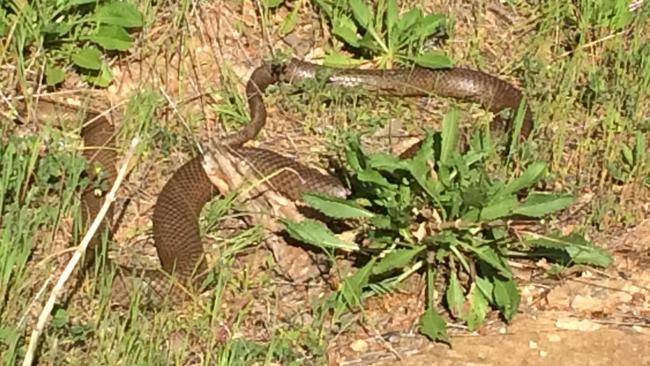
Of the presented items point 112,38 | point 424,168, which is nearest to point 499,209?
point 424,168

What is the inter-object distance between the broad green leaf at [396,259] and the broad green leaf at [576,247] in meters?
0.47

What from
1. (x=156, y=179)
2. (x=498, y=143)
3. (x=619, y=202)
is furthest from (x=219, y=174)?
(x=619, y=202)

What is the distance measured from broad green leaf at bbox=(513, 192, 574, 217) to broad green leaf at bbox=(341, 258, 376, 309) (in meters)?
0.61

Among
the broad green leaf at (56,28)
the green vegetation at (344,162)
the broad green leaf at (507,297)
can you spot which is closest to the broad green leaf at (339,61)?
the green vegetation at (344,162)

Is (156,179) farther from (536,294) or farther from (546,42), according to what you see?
(546,42)

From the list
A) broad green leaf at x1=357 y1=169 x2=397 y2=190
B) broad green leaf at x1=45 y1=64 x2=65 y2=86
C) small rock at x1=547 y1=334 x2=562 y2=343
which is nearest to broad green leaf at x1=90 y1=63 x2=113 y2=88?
broad green leaf at x1=45 y1=64 x2=65 y2=86

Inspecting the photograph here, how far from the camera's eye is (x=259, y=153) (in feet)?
20.2

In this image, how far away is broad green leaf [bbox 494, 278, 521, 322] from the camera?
513 centimetres

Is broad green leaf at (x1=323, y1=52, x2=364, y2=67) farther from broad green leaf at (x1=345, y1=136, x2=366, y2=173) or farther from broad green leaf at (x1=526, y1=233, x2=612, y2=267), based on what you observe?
broad green leaf at (x1=526, y1=233, x2=612, y2=267)

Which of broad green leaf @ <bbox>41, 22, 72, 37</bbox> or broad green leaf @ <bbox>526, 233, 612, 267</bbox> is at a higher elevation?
broad green leaf @ <bbox>41, 22, 72, 37</bbox>

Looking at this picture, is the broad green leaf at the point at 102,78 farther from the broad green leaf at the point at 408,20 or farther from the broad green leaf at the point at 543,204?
the broad green leaf at the point at 543,204

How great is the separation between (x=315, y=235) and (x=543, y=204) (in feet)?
2.86

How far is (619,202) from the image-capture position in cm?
590

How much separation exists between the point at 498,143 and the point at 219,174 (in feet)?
3.94
